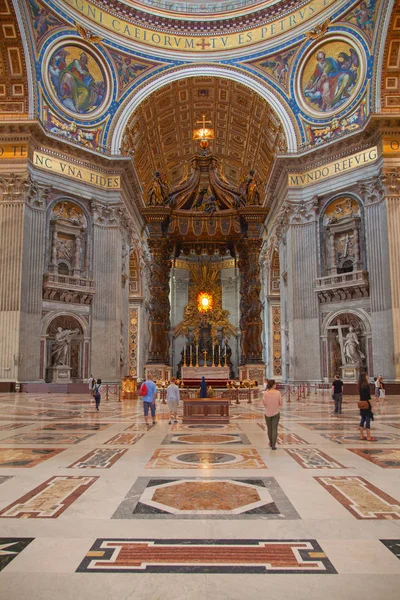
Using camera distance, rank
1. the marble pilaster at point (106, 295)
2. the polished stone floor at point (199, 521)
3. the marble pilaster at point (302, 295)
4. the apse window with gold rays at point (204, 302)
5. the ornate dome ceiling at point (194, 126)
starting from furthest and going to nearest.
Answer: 1. the apse window with gold rays at point (204, 302)
2. the ornate dome ceiling at point (194, 126)
3. the marble pilaster at point (106, 295)
4. the marble pilaster at point (302, 295)
5. the polished stone floor at point (199, 521)

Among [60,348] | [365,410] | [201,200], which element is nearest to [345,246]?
[201,200]

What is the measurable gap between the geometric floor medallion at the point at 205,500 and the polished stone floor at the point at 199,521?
0.01 m

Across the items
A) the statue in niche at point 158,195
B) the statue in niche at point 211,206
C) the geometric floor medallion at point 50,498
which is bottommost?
the geometric floor medallion at point 50,498

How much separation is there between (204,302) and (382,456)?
1369 inches

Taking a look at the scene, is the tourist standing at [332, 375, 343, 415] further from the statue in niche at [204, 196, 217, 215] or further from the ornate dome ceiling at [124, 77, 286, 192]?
the ornate dome ceiling at [124, 77, 286, 192]

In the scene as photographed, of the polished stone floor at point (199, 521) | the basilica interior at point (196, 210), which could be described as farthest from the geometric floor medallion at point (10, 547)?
the basilica interior at point (196, 210)

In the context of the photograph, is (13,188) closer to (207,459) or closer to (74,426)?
(74,426)

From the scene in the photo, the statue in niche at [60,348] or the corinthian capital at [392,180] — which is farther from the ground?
the corinthian capital at [392,180]

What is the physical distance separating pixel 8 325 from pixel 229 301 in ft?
77.7

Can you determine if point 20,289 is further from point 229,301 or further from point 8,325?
point 229,301

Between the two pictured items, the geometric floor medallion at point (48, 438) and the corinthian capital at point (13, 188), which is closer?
the geometric floor medallion at point (48, 438)

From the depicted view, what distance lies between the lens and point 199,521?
321cm

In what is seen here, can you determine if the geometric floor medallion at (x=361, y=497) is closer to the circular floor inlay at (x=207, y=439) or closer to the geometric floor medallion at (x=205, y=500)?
the geometric floor medallion at (x=205, y=500)

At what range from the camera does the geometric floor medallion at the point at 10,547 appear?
253cm
